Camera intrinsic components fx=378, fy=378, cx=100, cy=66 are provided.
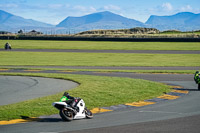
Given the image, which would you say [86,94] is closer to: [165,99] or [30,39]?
[165,99]

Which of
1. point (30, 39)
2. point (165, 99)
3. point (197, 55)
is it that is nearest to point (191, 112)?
point (165, 99)

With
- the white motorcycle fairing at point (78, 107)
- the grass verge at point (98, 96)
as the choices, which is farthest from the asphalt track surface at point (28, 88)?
the white motorcycle fairing at point (78, 107)

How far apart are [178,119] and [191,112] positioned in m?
1.67

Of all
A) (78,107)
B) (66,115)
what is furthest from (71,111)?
(78,107)

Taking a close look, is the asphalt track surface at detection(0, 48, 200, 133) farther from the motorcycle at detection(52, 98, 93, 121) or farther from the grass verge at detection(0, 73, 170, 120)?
the grass verge at detection(0, 73, 170, 120)

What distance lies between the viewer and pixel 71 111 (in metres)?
13.5

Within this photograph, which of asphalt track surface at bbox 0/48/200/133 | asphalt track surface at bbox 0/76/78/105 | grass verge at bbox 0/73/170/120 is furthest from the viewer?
asphalt track surface at bbox 0/76/78/105

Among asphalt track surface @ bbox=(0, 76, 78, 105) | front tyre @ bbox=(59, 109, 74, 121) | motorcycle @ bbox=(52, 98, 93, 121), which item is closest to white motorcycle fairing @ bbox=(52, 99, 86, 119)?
motorcycle @ bbox=(52, 98, 93, 121)

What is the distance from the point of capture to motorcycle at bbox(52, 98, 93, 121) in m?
13.4

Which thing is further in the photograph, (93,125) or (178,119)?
(178,119)

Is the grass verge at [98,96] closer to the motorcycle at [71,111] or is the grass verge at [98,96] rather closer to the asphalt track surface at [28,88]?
the asphalt track surface at [28,88]

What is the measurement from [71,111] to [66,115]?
0.23 meters

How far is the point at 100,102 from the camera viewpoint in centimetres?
1739

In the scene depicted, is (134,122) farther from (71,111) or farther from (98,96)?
(98,96)
